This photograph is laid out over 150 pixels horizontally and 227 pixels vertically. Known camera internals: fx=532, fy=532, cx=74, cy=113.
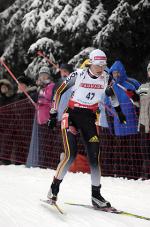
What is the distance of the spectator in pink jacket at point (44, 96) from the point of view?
9.94 metres

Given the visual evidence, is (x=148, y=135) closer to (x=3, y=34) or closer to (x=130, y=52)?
(x=130, y=52)

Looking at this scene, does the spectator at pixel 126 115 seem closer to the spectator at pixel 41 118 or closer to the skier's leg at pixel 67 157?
the spectator at pixel 41 118

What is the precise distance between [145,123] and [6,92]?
4.33 metres

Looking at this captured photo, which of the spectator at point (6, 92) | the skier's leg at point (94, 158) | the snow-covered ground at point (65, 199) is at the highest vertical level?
the spectator at point (6, 92)

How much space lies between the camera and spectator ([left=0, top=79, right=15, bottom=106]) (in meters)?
11.4

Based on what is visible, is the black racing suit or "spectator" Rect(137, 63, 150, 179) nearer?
the black racing suit

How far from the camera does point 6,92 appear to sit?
1150cm

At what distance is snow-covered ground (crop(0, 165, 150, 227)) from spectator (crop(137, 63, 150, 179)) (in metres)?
0.28

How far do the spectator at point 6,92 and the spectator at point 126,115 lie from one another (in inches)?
135

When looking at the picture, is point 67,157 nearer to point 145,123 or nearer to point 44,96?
point 145,123

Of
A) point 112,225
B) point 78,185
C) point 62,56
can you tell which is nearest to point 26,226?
point 112,225

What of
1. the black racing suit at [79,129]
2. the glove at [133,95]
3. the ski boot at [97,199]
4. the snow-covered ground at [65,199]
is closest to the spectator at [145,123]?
the glove at [133,95]

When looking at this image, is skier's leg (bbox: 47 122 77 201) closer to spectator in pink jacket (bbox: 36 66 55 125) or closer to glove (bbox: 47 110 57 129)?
glove (bbox: 47 110 57 129)

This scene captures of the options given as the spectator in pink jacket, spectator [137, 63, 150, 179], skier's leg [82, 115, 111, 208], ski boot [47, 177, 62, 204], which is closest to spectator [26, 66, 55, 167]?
the spectator in pink jacket
